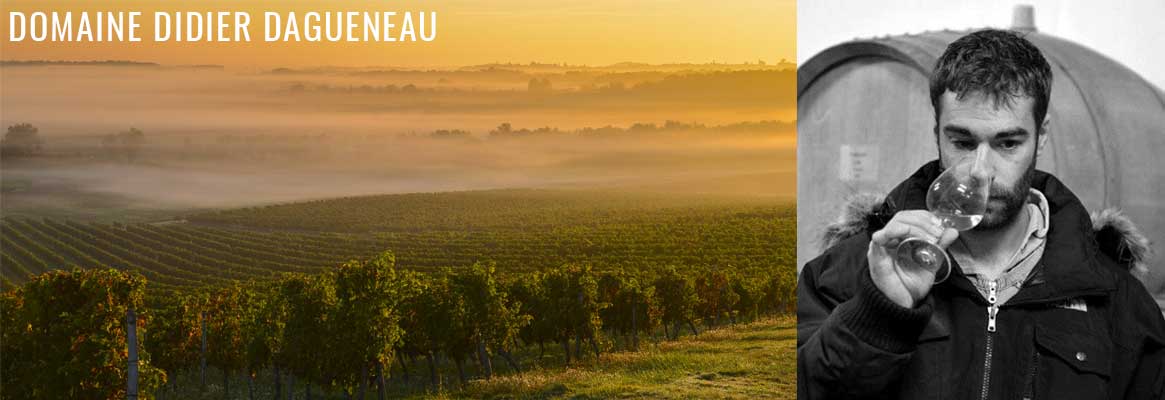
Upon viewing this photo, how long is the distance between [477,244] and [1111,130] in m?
2.58

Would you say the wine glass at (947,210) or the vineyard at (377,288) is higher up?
the wine glass at (947,210)

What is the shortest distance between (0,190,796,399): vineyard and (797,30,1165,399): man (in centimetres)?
158

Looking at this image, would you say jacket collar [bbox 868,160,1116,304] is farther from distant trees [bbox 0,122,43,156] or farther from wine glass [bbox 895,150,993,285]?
distant trees [bbox 0,122,43,156]

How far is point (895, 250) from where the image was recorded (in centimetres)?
→ 303

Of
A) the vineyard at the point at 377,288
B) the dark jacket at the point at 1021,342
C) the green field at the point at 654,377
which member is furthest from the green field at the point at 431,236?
the dark jacket at the point at 1021,342

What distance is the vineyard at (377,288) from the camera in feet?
15.0

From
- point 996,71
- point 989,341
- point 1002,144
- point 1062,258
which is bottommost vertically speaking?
point 989,341

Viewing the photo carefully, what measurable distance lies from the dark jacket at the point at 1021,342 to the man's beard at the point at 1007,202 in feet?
0.37

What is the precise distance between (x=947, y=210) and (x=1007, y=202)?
0.64 meters

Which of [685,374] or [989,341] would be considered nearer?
[989,341]

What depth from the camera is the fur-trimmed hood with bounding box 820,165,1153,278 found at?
11.9 feet

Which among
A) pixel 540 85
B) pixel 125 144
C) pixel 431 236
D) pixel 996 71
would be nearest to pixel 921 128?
pixel 996 71

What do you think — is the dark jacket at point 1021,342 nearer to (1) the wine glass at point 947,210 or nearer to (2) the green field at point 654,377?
(1) the wine glass at point 947,210

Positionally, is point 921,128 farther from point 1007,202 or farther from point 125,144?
point 125,144
